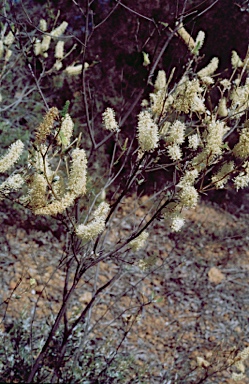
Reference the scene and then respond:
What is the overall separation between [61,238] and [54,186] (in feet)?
9.46

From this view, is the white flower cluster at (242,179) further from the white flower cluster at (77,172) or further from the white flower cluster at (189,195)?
the white flower cluster at (77,172)

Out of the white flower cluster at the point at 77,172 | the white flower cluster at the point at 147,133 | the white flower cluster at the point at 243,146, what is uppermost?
the white flower cluster at the point at 243,146

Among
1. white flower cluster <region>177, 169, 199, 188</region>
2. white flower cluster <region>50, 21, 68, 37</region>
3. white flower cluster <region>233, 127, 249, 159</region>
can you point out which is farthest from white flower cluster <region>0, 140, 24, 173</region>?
white flower cluster <region>50, 21, 68, 37</region>

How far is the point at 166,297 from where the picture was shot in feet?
12.5

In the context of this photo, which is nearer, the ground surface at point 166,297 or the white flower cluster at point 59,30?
the white flower cluster at point 59,30

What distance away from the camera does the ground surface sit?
309 centimetres

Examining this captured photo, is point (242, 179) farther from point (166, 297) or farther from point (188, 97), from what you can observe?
point (166, 297)

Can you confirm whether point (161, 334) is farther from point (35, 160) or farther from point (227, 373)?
point (35, 160)

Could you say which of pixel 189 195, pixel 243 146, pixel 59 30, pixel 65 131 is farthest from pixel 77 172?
pixel 59 30

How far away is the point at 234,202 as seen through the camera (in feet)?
17.3

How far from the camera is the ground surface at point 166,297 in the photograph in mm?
3092

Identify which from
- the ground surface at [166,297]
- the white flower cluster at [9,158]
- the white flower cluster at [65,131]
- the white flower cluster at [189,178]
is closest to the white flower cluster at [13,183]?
the white flower cluster at [9,158]

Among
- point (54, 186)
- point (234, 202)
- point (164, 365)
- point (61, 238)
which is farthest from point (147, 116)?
point (234, 202)

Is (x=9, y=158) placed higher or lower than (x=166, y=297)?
higher
